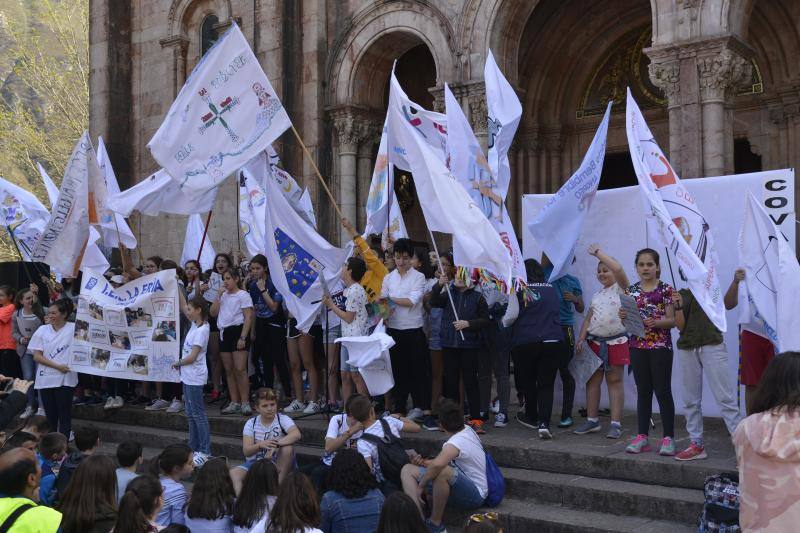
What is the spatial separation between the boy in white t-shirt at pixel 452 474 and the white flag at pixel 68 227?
5994 mm

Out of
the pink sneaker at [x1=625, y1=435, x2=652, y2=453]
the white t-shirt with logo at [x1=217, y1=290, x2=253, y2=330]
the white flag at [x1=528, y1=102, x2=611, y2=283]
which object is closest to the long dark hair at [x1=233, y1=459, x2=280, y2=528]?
the pink sneaker at [x1=625, y1=435, x2=652, y2=453]

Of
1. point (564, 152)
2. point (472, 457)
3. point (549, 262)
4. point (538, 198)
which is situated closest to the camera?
point (472, 457)

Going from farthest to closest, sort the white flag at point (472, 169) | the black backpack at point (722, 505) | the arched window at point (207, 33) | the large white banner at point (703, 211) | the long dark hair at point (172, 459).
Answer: the arched window at point (207, 33) < the white flag at point (472, 169) < the large white banner at point (703, 211) < the long dark hair at point (172, 459) < the black backpack at point (722, 505)

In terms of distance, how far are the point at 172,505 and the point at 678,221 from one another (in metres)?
4.97

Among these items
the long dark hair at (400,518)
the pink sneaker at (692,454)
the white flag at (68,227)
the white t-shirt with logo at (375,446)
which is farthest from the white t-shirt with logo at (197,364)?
the pink sneaker at (692,454)

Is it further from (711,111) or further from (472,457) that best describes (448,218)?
(711,111)

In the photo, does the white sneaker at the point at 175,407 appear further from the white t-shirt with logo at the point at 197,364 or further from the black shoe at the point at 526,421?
the black shoe at the point at 526,421

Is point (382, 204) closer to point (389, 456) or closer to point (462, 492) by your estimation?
point (389, 456)

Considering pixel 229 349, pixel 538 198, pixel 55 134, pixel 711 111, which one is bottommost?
pixel 229 349

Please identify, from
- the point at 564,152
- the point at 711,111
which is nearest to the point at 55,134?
the point at 564,152

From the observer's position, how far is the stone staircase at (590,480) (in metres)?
6.89

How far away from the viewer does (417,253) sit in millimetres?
9750

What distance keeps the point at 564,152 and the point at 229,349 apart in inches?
389

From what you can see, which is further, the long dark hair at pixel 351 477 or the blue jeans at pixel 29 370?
the blue jeans at pixel 29 370
